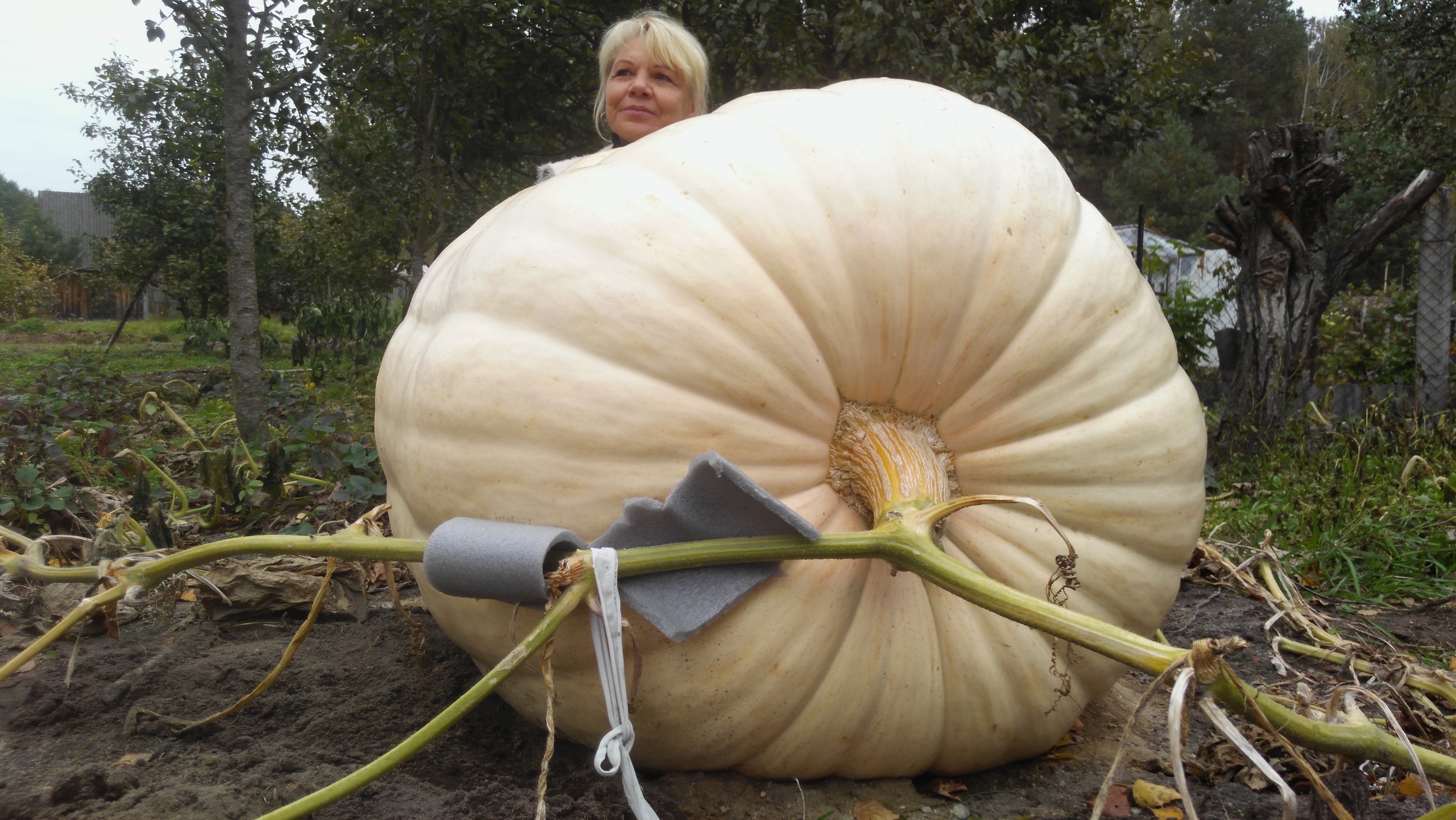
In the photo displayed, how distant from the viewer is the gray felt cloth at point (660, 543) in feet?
3.49

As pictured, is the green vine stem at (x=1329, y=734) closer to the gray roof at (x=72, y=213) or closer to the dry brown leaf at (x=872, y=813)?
the dry brown leaf at (x=872, y=813)

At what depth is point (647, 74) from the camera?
2.65 meters

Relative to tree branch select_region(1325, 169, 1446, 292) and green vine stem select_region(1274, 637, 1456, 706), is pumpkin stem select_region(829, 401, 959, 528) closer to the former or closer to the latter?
green vine stem select_region(1274, 637, 1456, 706)

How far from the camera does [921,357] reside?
1293mm

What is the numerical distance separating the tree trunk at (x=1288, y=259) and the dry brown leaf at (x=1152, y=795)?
3.13 metres

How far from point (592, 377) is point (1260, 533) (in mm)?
2516

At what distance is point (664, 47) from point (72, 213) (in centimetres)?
4151

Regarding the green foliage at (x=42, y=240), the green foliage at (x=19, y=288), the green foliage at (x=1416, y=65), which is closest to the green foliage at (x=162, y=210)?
the green foliage at (x=19, y=288)

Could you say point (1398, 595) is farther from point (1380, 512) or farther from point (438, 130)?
point (438, 130)

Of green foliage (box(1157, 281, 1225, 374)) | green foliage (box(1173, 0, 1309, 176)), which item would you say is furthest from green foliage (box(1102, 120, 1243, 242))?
green foliage (box(1157, 281, 1225, 374))

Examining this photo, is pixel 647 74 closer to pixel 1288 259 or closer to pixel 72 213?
pixel 1288 259

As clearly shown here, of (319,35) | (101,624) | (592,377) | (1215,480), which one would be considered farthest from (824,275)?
(319,35)

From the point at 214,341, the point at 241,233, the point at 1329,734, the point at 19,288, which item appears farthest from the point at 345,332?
the point at 19,288

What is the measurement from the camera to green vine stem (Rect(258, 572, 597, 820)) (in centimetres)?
97
